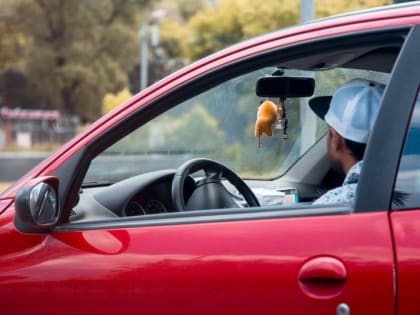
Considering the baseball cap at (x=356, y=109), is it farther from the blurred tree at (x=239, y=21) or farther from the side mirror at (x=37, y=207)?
the blurred tree at (x=239, y=21)

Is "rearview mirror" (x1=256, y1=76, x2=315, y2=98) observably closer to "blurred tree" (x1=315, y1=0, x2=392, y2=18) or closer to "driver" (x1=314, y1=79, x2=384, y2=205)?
"driver" (x1=314, y1=79, x2=384, y2=205)

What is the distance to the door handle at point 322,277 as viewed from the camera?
215 cm

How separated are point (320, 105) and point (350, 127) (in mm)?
704

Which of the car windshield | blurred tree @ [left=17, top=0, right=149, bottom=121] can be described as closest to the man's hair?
the car windshield

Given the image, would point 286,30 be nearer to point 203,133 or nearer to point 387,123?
point 387,123

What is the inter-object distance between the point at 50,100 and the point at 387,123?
44719 millimetres

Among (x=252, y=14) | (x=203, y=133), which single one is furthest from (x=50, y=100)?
(x=203, y=133)

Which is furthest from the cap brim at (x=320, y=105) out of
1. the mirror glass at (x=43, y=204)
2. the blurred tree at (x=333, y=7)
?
the blurred tree at (x=333, y=7)

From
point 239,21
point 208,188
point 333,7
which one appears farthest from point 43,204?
point 239,21

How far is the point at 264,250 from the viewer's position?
2.25 meters

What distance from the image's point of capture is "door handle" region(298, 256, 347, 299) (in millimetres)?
2146

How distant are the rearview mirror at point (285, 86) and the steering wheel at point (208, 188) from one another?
0.45 meters

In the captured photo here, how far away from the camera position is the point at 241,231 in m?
2.31

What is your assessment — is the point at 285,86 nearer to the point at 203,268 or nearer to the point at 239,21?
the point at 203,268
